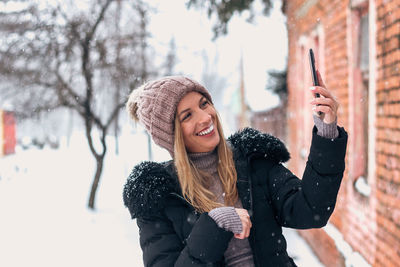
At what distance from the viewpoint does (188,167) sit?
183 centimetres

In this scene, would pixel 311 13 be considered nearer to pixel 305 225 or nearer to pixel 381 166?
pixel 381 166

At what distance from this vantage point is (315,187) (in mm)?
1529

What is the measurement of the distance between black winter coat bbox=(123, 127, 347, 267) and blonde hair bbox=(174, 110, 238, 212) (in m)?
0.04

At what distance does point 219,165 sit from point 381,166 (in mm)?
1941

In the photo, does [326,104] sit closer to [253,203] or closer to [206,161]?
[253,203]

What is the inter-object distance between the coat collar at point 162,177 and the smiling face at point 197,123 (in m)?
0.15

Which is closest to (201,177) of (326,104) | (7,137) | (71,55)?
(326,104)

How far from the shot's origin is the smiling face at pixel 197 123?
185cm

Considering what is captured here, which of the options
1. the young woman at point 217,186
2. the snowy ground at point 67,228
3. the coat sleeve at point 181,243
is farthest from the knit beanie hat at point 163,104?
the snowy ground at point 67,228

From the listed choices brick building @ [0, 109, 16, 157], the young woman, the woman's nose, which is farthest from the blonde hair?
brick building @ [0, 109, 16, 157]

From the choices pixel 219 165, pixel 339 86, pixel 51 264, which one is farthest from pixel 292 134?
pixel 219 165

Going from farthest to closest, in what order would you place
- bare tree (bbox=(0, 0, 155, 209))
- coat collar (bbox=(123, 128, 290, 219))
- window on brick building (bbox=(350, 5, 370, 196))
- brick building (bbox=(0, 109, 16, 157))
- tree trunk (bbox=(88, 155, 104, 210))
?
brick building (bbox=(0, 109, 16, 157)) → tree trunk (bbox=(88, 155, 104, 210)) → bare tree (bbox=(0, 0, 155, 209)) → window on brick building (bbox=(350, 5, 370, 196)) → coat collar (bbox=(123, 128, 290, 219))

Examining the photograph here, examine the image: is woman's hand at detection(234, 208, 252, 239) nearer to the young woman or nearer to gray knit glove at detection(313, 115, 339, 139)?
the young woman

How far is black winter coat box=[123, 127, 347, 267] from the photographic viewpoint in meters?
1.53
